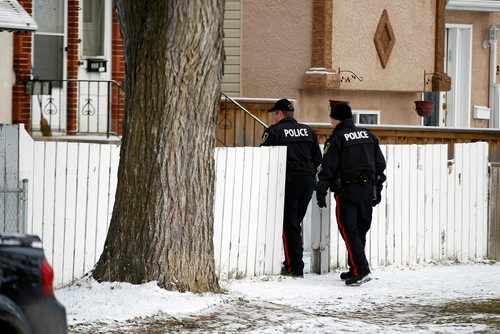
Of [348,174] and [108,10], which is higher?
[108,10]

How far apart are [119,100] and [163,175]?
385 inches

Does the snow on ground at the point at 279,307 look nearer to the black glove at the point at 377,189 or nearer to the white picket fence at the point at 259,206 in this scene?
the white picket fence at the point at 259,206

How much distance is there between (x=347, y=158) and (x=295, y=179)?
78cm

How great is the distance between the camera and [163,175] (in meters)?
11.0

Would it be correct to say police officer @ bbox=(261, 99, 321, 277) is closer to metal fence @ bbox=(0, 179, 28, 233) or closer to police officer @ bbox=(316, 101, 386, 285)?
police officer @ bbox=(316, 101, 386, 285)

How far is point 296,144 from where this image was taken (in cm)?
1370

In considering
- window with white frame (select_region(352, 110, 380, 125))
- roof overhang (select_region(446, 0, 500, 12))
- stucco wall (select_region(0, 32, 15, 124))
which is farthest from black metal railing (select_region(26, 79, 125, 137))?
roof overhang (select_region(446, 0, 500, 12))

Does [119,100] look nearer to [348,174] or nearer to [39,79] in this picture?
[39,79]

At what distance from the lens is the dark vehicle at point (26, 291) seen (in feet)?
21.9

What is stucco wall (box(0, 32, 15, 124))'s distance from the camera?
19.4m

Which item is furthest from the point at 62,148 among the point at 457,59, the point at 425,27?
the point at 457,59

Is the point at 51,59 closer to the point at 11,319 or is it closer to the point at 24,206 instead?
the point at 24,206

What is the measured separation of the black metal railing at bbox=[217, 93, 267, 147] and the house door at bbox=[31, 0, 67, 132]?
2.43m

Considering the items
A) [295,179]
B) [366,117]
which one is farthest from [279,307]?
[366,117]
